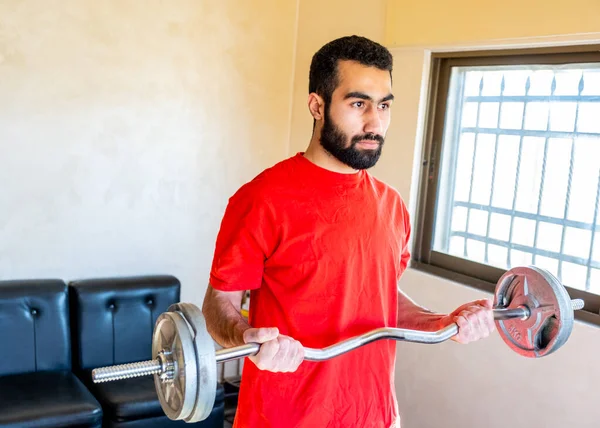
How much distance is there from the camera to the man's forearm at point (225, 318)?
4.10 feet

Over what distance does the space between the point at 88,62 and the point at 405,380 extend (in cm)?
185

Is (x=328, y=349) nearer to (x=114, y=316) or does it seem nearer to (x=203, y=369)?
(x=203, y=369)

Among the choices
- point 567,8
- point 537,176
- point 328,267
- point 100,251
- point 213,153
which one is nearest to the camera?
point 328,267

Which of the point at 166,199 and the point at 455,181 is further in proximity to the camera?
the point at 166,199

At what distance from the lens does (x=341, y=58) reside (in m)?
1.49

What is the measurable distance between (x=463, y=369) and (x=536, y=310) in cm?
117

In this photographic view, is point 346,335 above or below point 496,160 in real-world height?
below

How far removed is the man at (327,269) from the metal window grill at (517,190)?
1036mm

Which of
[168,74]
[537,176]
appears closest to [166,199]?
[168,74]

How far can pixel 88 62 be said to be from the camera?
2.80 meters

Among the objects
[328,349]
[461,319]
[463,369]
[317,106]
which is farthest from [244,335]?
[463,369]

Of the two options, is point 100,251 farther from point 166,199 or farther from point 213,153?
point 213,153

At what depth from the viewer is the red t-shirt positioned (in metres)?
1.36

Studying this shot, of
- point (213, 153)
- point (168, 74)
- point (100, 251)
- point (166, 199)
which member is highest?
point (168, 74)
